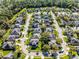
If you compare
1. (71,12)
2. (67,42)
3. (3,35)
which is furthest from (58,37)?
(71,12)

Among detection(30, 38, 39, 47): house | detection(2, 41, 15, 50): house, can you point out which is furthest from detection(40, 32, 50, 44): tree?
detection(2, 41, 15, 50): house

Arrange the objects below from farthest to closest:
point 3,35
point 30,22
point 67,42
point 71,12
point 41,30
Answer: point 71,12, point 30,22, point 41,30, point 3,35, point 67,42

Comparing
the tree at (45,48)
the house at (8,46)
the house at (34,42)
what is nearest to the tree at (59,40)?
the tree at (45,48)

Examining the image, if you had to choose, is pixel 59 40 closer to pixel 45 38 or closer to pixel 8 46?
pixel 45 38

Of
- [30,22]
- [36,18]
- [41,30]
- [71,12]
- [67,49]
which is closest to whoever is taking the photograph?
[67,49]

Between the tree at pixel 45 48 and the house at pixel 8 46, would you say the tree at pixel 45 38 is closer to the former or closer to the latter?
the tree at pixel 45 48

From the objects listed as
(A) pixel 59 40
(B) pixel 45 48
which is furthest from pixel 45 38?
(B) pixel 45 48

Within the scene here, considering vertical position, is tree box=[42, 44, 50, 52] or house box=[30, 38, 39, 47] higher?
house box=[30, 38, 39, 47]

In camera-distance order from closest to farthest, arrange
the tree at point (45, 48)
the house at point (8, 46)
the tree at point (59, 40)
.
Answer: the tree at point (45, 48) → the house at point (8, 46) → the tree at point (59, 40)

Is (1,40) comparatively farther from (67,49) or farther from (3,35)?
(67,49)

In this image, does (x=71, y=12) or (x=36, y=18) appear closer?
(x=36, y=18)

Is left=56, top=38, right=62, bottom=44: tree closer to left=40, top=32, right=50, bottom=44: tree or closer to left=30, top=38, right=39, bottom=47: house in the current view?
left=40, top=32, right=50, bottom=44: tree
